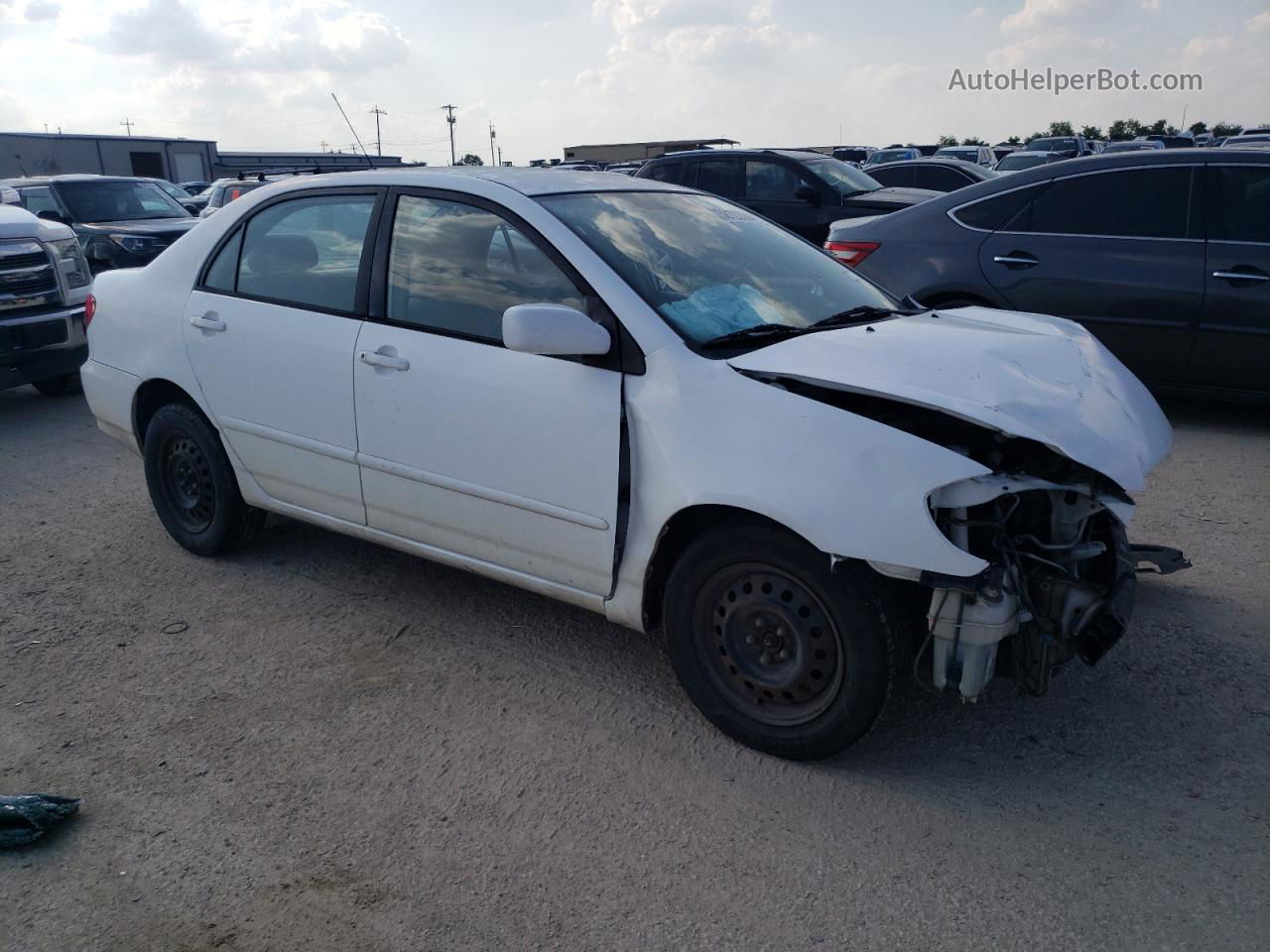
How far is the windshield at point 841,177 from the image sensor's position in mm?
11602

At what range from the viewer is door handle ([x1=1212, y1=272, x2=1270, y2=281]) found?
6.05 meters

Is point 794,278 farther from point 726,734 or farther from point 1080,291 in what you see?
point 1080,291

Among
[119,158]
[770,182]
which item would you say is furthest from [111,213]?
[119,158]

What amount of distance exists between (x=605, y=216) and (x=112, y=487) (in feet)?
13.0

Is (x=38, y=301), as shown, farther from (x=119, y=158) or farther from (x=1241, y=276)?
(x=119, y=158)

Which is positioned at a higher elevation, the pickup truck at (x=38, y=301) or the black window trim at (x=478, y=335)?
the black window trim at (x=478, y=335)

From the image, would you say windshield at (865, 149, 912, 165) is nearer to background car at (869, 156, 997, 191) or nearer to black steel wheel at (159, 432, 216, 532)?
background car at (869, 156, 997, 191)

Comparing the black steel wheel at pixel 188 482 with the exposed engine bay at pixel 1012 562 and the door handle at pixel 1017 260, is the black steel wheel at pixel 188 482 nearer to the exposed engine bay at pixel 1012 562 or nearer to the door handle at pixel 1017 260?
the exposed engine bay at pixel 1012 562

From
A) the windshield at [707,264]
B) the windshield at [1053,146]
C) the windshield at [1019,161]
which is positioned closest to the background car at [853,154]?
the windshield at [1053,146]

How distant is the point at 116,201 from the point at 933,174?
10.9m

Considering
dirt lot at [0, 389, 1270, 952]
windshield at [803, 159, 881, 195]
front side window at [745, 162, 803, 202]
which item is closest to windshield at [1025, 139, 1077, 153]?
windshield at [803, 159, 881, 195]

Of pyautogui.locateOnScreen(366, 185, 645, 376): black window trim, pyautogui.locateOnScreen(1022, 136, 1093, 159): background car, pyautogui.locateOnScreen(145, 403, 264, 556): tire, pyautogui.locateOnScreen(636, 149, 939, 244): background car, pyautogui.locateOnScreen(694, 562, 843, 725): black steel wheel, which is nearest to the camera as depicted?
pyautogui.locateOnScreen(694, 562, 843, 725): black steel wheel

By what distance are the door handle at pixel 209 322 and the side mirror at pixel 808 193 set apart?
7.88 meters

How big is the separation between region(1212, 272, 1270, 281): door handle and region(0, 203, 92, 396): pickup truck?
769cm
